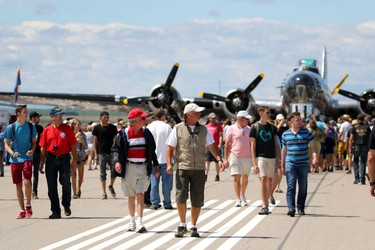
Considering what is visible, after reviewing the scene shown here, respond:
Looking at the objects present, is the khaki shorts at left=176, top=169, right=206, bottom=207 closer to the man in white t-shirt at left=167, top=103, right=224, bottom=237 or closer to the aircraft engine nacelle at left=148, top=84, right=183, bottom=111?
the man in white t-shirt at left=167, top=103, right=224, bottom=237

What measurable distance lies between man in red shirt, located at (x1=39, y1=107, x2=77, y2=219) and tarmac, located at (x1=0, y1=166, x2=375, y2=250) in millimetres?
376

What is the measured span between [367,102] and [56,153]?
32.3 meters

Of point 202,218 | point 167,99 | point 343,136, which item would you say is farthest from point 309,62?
point 202,218

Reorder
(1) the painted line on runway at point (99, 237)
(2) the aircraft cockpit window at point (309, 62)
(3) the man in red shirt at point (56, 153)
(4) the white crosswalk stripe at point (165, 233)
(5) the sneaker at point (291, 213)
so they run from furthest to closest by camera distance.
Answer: (2) the aircraft cockpit window at point (309, 62)
(5) the sneaker at point (291, 213)
(3) the man in red shirt at point (56, 153)
(4) the white crosswalk stripe at point (165, 233)
(1) the painted line on runway at point (99, 237)

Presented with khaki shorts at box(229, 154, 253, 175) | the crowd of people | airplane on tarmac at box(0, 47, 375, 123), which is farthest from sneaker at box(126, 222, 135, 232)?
airplane on tarmac at box(0, 47, 375, 123)

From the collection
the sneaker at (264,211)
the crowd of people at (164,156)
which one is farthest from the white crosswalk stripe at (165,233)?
the crowd of people at (164,156)

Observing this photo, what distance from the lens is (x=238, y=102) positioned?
43.2 meters

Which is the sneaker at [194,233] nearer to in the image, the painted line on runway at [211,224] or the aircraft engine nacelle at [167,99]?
the painted line on runway at [211,224]

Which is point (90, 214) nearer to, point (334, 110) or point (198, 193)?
point (198, 193)

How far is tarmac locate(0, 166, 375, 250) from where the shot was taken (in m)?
10.4

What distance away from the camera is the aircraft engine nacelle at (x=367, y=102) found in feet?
142

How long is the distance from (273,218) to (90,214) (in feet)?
10.2

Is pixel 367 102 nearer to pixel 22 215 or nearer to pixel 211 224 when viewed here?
pixel 211 224

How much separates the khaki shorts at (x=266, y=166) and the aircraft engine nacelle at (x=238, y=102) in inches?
1132
